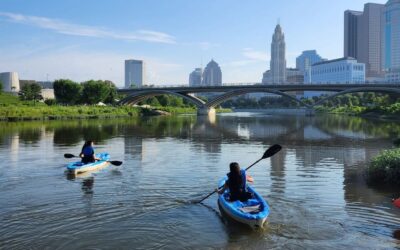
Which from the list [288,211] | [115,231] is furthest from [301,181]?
[115,231]

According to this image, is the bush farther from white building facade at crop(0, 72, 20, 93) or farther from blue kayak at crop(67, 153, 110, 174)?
white building facade at crop(0, 72, 20, 93)

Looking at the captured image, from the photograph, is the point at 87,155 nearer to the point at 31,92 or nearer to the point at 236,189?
the point at 236,189

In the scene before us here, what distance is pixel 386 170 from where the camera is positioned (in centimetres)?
1681

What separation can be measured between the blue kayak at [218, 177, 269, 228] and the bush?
22.2 feet

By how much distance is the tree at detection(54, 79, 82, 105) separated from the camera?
88750mm

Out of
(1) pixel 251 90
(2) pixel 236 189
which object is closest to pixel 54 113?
(1) pixel 251 90

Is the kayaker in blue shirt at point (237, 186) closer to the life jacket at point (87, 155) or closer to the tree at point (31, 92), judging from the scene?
the life jacket at point (87, 155)

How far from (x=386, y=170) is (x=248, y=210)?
7785 mm

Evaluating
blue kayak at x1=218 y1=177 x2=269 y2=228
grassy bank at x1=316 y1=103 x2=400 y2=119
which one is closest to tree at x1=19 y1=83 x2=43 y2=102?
grassy bank at x1=316 y1=103 x2=400 y2=119

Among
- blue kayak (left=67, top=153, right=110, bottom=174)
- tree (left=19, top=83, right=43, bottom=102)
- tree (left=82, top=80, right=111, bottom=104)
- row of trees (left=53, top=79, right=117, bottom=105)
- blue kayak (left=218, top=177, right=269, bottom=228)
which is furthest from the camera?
tree (left=82, top=80, right=111, bottom=104)

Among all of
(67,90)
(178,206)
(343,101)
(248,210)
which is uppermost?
(67,90)

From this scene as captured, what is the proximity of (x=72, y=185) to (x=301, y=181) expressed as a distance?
867 cm

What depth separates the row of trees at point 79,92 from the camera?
8894cm

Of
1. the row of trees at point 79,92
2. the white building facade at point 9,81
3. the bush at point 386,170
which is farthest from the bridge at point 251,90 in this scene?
the bush at point 386,170
